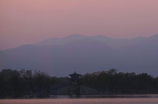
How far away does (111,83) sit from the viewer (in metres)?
120

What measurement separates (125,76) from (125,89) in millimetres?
3909

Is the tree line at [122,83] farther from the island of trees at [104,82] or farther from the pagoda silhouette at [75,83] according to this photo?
the pagoda silhouette at [75,83]

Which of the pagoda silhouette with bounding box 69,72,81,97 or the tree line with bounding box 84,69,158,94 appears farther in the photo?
the tree line with bounding box 84,69,158,94

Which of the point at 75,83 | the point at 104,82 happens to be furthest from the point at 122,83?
the point at 75,83

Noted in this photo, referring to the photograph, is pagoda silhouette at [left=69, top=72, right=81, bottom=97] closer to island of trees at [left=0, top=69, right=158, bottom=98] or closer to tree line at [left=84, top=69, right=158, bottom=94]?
island of trees at [left=0, top=69, right=158, bottom=98]

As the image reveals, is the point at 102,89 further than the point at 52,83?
Yes

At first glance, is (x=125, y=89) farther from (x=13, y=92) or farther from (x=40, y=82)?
(x=13, y=92)

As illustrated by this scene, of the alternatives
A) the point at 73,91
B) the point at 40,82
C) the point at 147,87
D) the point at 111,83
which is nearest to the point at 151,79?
the point at 147,87

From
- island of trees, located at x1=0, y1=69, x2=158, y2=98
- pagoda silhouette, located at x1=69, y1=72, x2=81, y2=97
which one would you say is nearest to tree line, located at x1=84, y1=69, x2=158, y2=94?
island of trees, located at x1=0, y1=69, x2=158, y2=98

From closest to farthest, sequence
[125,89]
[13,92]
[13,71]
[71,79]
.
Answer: [13,92], [71,79], [125,89], [13,71]

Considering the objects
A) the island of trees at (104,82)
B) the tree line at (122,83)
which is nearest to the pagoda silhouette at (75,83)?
the island of trees at (104,82)

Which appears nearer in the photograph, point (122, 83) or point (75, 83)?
point (75, 83)

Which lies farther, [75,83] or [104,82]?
[104,82]

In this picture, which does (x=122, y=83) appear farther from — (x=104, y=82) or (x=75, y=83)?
(x=75, y=83)
